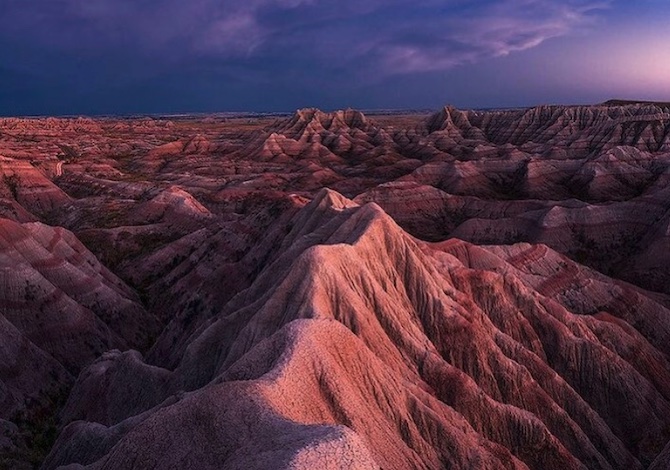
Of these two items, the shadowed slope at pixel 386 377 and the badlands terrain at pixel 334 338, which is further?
the badlands terrain at pixel 334 338

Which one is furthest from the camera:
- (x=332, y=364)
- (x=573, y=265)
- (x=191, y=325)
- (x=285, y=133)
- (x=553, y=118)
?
(x=285, y=133)

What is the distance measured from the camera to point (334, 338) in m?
26.7

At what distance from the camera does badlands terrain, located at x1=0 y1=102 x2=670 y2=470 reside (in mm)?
22703

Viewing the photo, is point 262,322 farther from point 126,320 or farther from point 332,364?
point 126,320

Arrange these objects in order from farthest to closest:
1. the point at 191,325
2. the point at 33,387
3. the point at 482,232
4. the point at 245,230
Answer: the point at 482,232
the point at 245,230
the point at 191,325
the point at 33,387

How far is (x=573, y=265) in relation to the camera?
56.2m

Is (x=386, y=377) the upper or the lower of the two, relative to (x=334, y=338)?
lower

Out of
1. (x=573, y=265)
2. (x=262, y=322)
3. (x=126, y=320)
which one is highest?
(x=262, y=322)

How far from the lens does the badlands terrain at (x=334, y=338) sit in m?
22.7

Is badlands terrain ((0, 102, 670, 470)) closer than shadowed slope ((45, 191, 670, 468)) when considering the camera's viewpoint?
No

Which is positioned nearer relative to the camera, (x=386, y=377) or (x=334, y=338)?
(x=334, y=338)

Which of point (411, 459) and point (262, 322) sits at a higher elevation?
point (262, 322)

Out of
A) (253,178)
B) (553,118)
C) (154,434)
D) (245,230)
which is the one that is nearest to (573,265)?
(245,230)

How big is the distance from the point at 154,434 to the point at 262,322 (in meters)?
11.9
